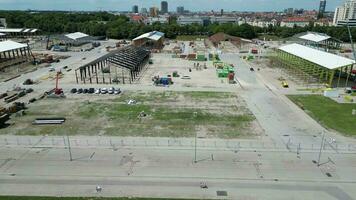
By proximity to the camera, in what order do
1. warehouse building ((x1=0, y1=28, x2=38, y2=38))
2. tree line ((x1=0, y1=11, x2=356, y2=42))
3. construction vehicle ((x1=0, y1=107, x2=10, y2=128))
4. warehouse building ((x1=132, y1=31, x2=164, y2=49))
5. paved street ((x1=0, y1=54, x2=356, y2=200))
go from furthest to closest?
tree line ((x1=0, y1=11, x2=356, y2=42))
warehouse building ((x1=0, y1=28, x2=38, y2=38))
warehouse building ((x1=132, y1=31, x2=164, y2=49))
construction vehicle ((x1=0, y1=107, x2=10, y2=128))
paved street ((x1=0, y1=54, x2=356, y2=200))

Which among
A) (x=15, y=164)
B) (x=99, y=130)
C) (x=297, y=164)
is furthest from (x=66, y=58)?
(x=297, y=164)

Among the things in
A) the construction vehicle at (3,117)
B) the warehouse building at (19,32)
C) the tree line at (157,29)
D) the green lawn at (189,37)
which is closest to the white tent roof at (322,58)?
the construction vehicle at (3,117)

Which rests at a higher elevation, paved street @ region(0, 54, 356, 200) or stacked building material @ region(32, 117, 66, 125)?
stacked building material @ region(32, 117, 66, 125)

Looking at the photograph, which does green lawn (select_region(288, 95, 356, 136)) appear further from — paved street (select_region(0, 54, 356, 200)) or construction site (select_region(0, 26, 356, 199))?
paved street (select_region(0, 54, 356, 200))

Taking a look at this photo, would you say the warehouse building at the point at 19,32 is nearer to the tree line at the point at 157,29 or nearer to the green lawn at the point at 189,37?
the tree line at the point at 157,29

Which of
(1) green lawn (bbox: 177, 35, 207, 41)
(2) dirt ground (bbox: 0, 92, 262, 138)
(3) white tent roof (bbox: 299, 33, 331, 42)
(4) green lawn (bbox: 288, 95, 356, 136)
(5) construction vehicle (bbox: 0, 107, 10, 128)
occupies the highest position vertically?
(3) white tent roof (bbox: 299, 33, 331, 42)

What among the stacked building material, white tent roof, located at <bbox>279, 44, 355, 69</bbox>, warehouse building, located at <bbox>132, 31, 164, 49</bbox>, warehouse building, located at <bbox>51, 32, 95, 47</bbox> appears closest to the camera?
the stacked building material

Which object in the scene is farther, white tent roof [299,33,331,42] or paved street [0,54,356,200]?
white tent roof [299,33,331,42]

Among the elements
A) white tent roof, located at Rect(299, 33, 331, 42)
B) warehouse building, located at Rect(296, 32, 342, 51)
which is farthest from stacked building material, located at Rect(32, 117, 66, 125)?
white tent roof, located at Rect(299, 33, 331, 42)
